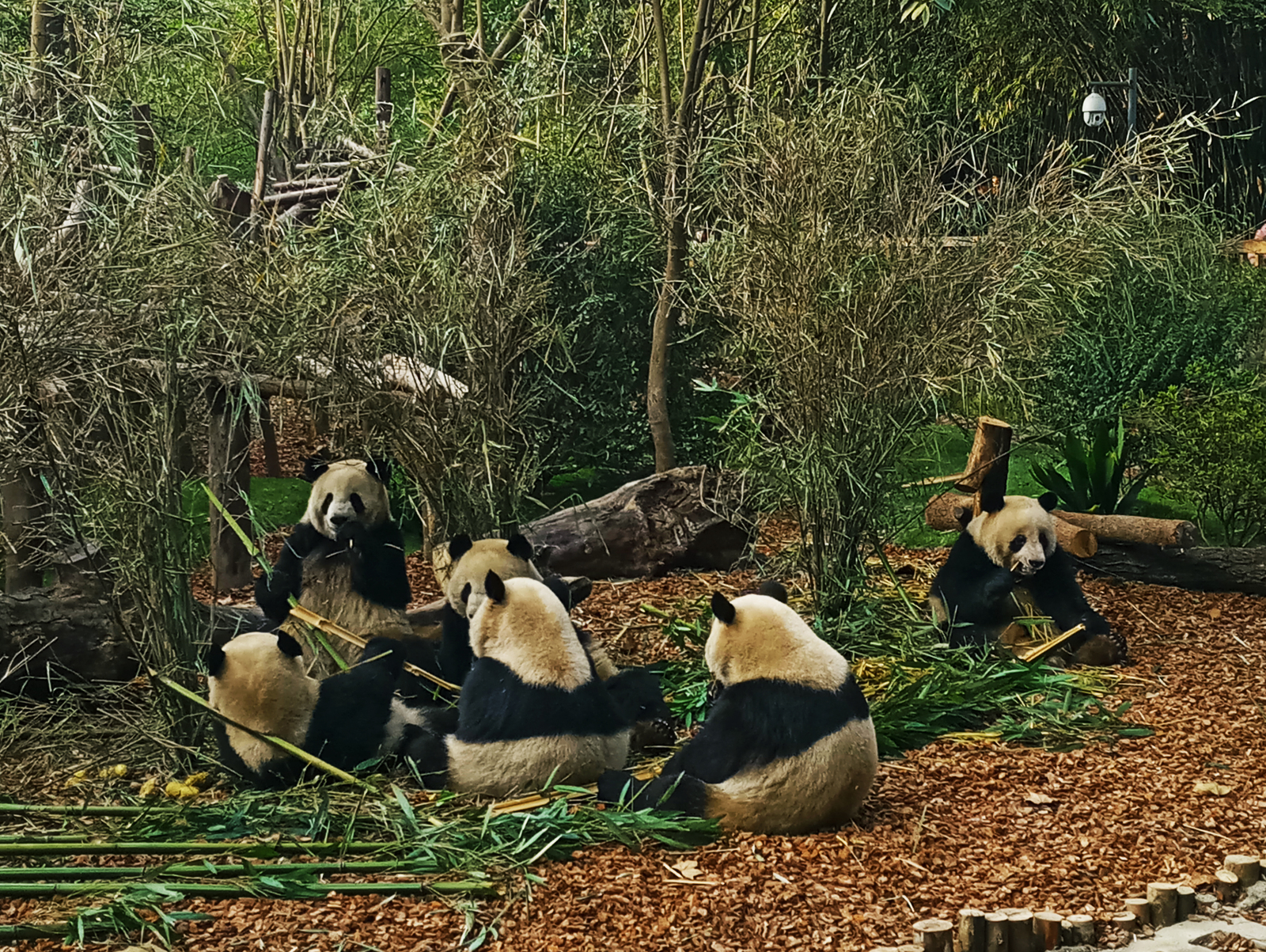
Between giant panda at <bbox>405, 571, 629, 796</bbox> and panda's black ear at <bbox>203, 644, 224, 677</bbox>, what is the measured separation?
700 mm

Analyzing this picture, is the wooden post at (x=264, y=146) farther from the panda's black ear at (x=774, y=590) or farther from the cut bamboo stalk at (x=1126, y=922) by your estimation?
the cut bamboo stalk at (x=1126, y=922)

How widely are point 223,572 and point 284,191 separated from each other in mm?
5273

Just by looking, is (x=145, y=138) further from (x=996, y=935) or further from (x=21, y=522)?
(x=996, y=935)

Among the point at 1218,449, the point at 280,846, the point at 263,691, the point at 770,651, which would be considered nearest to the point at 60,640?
the point at 263,691

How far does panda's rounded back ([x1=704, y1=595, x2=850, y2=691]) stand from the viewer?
392 centimetres

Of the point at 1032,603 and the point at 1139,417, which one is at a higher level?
the point at 1139,417

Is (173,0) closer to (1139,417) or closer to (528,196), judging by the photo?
(528,196)

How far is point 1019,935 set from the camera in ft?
11.1

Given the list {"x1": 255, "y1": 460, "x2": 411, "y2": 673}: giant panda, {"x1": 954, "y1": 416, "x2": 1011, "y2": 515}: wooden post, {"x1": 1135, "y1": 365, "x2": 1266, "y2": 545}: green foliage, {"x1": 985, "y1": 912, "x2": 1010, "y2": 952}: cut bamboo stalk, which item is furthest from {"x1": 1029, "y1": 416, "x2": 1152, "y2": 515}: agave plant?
{"x1": 985, "y1": 912, "x2": 1010, "y2": 952}: cut bamboo stalk

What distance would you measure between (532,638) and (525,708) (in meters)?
0.22

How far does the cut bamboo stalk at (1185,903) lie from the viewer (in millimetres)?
3668

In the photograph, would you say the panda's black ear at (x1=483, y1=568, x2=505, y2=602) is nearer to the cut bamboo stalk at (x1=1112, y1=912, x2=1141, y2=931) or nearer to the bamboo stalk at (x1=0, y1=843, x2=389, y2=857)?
the bamboo stalk at (x1=0, y1=843, x2=389, y2=857)

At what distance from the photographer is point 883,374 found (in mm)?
5906

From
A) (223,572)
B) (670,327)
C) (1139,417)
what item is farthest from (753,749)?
(1139,417)
